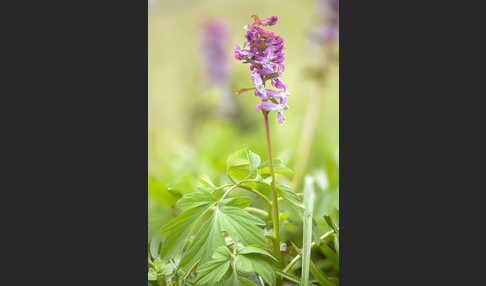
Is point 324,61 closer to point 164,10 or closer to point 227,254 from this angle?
point 164,10

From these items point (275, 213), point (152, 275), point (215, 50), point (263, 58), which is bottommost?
point (152, 275)

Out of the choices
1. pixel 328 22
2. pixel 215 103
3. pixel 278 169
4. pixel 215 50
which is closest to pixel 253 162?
pixel 278 169

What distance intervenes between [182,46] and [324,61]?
0.96 m

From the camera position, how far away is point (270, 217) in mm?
708

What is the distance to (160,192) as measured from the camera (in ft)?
2.45

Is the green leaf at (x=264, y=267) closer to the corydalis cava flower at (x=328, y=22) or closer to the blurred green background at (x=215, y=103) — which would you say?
the blurred green background at (x=215, y=103)

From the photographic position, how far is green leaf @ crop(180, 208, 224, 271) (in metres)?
0.57

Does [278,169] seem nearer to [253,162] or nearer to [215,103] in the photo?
[253,162]

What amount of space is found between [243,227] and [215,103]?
115 centimetres

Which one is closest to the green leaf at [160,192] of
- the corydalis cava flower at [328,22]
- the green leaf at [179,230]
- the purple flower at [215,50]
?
the green leaf at [179,230]

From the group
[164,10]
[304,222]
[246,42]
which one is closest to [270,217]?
[304,222]

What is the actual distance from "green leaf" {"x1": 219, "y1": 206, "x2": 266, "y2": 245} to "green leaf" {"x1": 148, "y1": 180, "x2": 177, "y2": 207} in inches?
8.2

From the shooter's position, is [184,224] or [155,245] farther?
[155,245]

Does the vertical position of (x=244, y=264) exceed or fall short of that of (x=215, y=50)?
it falls short
